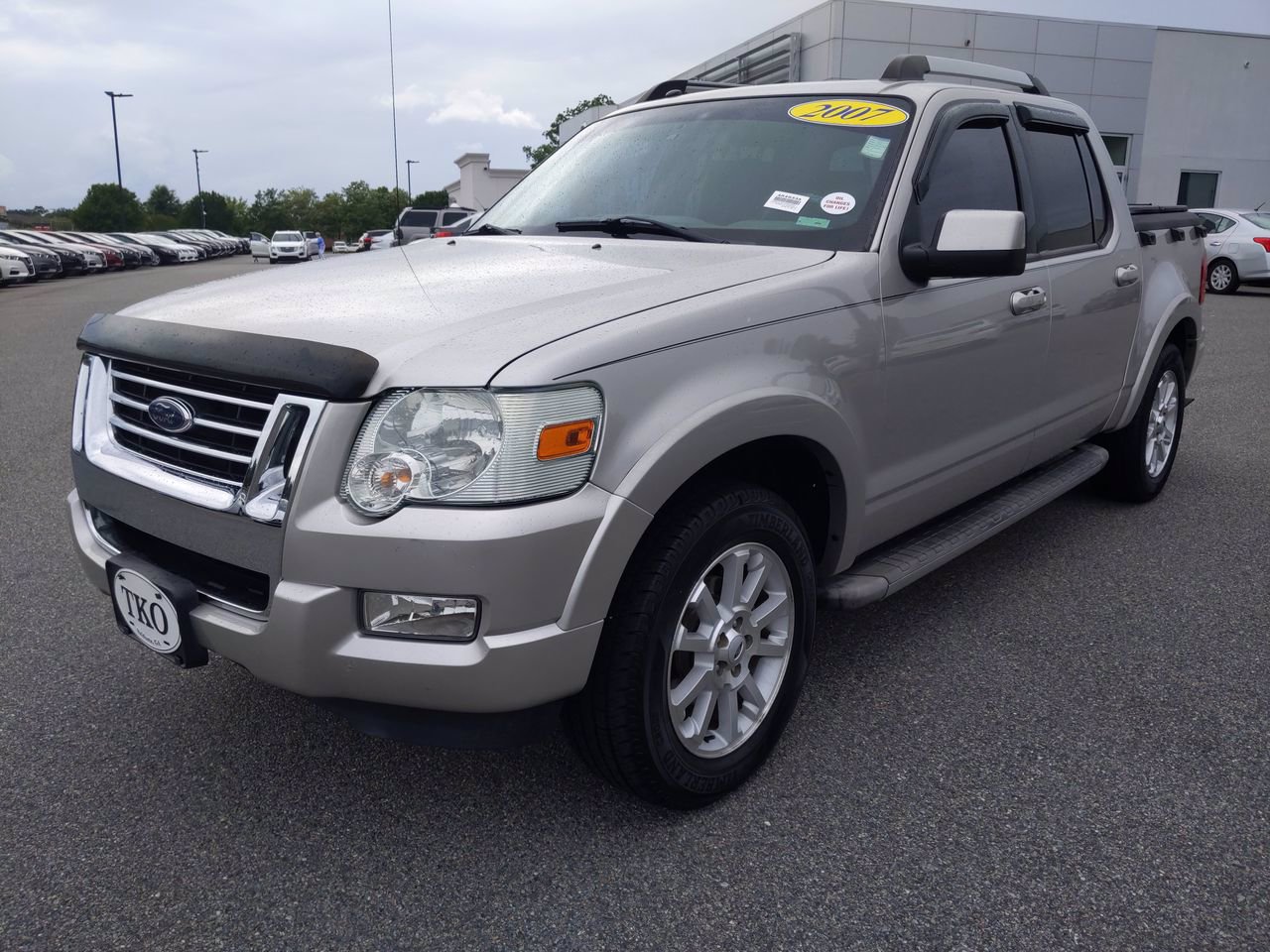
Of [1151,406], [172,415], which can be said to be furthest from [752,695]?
[1151,406]

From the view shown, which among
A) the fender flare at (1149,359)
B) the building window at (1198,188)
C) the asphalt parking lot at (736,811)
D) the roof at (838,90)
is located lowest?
the asphalt parking lot at (736,811)

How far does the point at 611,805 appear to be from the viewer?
260cm

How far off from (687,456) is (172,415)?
1191 mm

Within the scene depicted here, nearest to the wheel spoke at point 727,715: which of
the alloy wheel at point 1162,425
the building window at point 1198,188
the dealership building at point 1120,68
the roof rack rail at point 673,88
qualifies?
the roof rack rail at point 673,88

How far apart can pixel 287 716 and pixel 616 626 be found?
1281 mm

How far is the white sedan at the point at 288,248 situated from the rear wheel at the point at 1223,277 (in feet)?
126

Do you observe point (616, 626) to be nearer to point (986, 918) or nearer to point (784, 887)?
point (784, 887)

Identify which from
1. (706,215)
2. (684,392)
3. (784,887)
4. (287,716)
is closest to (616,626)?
(684,392)

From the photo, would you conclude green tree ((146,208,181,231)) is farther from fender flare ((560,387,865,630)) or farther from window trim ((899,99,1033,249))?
fender flare ((560,387,865,630))

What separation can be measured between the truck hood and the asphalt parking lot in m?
1.13

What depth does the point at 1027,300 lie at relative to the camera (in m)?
3.54

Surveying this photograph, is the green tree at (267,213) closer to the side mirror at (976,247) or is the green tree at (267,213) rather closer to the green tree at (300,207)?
the green tree at (300,207)

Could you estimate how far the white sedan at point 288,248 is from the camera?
154 ft

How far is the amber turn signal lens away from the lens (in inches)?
81.0
